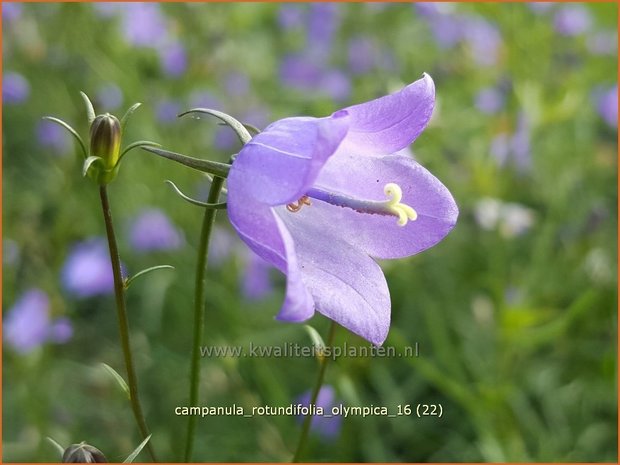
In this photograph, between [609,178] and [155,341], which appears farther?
[609,178]

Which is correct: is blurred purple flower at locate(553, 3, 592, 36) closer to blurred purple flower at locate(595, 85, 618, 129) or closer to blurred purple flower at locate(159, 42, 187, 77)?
blurred purple flower at locate(595, 85, 618, 129)

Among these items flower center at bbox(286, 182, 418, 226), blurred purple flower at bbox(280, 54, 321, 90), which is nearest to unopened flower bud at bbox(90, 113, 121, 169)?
flower center at bbox(286, 182, 418, 226)

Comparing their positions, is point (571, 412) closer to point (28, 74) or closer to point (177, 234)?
point (177, 234)

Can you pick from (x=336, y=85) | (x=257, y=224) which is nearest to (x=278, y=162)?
(x=257, y=224)

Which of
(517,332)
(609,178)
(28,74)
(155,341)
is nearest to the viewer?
(517,332)

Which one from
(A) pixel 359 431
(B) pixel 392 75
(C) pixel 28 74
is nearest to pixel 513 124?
(B) pixel 392 75

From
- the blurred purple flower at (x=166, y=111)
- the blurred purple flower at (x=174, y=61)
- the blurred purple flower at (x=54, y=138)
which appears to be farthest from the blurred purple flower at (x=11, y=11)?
the blurred purple flower at (x=166, y=111)

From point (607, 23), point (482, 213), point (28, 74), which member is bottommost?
point (482, 213)
